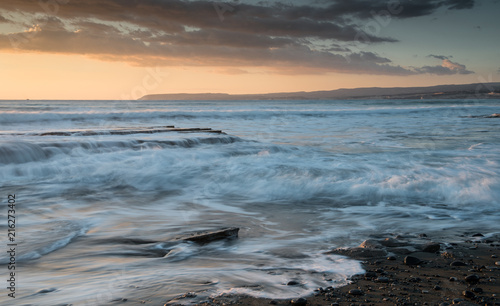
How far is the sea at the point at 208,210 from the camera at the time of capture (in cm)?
355

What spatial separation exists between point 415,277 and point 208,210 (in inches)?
151

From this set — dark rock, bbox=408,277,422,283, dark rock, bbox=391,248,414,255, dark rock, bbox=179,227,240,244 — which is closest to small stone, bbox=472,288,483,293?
dark rock, bbox=408,277,422,283

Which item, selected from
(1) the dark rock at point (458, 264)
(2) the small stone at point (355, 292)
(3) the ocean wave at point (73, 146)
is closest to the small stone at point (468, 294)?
(1) the dark rock at point (458, 264)

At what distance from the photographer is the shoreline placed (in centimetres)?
305

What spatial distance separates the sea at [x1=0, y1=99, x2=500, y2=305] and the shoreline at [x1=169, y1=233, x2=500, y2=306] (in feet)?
0.53

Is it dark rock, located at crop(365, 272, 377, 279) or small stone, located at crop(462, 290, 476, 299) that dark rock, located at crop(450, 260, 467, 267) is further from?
dark rock, located at crop(365, 272, 377, 279)

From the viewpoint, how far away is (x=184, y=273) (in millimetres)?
3660

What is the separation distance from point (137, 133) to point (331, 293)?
14.2m

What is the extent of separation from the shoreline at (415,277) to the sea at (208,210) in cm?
16

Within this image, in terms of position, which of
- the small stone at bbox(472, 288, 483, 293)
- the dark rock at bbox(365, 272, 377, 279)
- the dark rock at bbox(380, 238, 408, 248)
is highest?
the small stone at bbox(472, 288, 483, 293)

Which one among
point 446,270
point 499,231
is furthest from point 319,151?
point 446,270

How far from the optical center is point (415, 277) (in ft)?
11.6

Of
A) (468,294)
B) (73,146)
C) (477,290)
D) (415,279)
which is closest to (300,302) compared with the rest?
(415,279)

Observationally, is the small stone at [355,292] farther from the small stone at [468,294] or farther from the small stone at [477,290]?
the small stone at [477,290]
